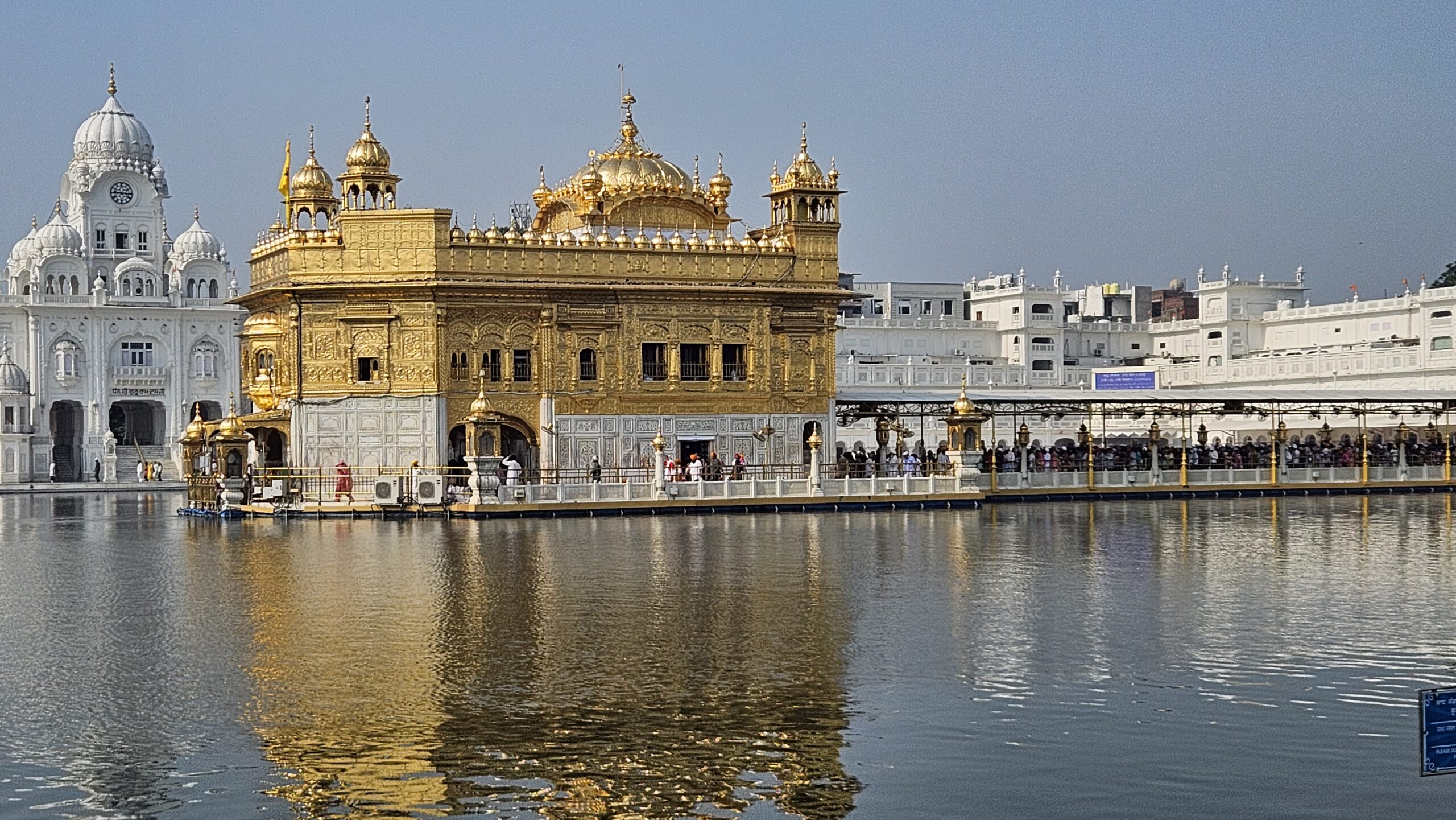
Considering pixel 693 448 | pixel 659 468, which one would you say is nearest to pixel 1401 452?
pixel 693 448

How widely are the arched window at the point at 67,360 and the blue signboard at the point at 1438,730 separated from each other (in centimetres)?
7591

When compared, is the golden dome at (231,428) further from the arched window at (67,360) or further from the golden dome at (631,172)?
the arched window at (67,360)

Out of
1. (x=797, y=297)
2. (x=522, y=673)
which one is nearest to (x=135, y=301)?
(x=797, y=297)

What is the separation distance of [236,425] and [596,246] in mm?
9608

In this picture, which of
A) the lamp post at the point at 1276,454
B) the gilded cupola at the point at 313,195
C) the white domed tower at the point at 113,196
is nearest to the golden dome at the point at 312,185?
the gilded cupola at the point at 313,195

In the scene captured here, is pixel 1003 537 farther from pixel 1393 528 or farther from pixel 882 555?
pixel 1393 528

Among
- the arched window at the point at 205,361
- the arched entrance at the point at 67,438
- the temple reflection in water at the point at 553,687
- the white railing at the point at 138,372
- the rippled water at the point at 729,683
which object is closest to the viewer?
A: the rippled water at the point at 729,683

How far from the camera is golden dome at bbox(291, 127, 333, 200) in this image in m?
45.1

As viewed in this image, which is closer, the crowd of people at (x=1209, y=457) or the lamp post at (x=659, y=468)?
the lamp post at (x=659, y=468)

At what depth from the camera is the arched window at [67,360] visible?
3041 inches

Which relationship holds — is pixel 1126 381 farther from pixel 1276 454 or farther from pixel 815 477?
pixel 815 477

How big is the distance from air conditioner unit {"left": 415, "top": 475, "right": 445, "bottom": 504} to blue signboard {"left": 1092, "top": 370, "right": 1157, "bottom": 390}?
142 feet

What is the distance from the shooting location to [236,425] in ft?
136

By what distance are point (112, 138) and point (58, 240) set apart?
7.02 m
